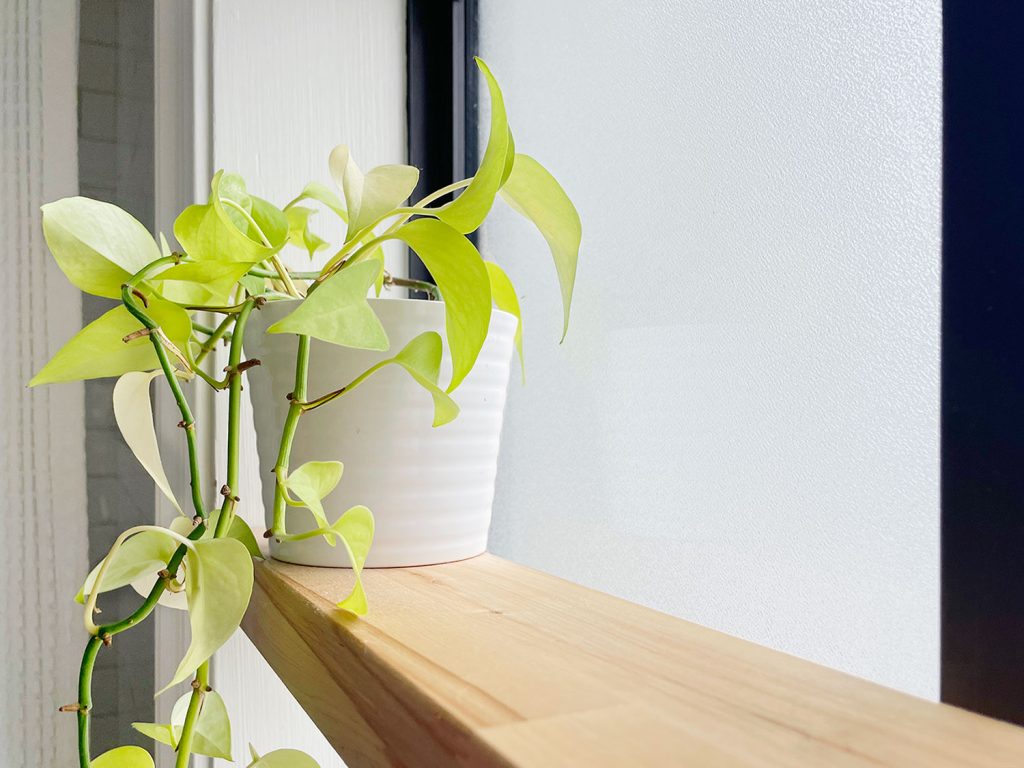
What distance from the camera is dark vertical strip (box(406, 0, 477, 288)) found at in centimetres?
84

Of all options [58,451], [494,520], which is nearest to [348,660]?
[494,520]

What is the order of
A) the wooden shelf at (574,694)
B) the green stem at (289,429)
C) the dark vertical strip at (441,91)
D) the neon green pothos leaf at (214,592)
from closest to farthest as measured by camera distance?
the wooden shelf at (574,694) → the neon green pothos leaf at (214,592) → the green stem at (289,429) → the dark vertical strip at (441,91)

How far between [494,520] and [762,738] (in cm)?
55

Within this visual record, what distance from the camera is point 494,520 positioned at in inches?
30.3

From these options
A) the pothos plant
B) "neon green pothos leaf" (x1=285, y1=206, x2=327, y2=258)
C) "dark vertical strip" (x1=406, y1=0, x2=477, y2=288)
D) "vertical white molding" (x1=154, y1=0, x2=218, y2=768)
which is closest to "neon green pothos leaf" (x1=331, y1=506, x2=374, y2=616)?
the pothos plant

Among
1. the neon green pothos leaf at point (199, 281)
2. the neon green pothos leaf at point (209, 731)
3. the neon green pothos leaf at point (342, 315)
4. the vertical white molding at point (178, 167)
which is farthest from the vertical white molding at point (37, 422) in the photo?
the neon green pothos leaf at point (342, 315)

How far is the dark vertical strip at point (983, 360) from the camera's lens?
0.30 metres

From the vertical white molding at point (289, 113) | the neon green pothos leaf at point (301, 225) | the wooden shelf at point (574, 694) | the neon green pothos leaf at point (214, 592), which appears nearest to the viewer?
the wooden shelf at point (574, 694)

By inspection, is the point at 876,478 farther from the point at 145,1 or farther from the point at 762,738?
the point at 145,1

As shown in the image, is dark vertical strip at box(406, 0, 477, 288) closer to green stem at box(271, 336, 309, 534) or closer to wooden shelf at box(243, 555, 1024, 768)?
green stem at box(271, 336, 309, 534)

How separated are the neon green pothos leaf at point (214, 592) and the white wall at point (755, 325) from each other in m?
→ 0.29

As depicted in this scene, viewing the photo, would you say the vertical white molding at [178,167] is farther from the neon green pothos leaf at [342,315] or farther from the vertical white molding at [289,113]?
the neon green pothos leaf at [342,315]

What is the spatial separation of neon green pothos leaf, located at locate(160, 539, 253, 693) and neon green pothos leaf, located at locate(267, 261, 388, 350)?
0.10 meters

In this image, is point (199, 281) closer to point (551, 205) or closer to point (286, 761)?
point (551, 205)
